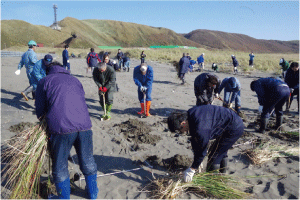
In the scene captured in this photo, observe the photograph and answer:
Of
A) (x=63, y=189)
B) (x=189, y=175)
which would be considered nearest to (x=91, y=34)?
(x=63, y=189)

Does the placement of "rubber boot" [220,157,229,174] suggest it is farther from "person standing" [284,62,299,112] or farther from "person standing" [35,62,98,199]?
"person standing" [284,62,299,112]

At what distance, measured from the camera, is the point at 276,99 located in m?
4.50

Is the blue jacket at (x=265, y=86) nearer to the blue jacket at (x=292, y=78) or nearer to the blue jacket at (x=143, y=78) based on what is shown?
the blue jacket at (x=292, y=78)

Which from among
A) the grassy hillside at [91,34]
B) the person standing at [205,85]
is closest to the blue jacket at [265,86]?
the person standing at [205,85]

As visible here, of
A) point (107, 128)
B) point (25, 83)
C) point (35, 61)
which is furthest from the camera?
point (25, 83)

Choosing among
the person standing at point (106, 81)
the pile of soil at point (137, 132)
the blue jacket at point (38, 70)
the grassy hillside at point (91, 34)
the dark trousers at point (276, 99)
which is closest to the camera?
the dark trousers at point (276, 99)

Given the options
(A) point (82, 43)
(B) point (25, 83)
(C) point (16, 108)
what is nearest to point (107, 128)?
(C) point (16, 108)

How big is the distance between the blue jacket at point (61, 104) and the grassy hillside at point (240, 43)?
93642mm

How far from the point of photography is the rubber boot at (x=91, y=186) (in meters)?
2.67

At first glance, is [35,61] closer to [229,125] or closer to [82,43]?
[229,125]

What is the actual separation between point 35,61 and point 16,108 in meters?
1.51

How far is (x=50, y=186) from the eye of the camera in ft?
9.37

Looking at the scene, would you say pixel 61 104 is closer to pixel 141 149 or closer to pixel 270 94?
pixel 141 149

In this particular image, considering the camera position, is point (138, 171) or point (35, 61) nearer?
point (138, 171)
